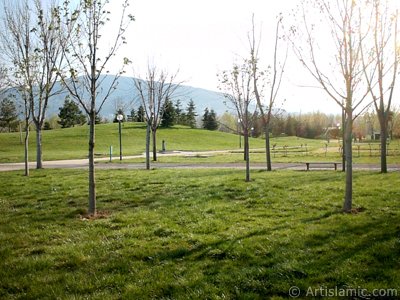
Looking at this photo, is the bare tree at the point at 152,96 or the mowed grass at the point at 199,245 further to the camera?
the bare tree at the point at 152,96

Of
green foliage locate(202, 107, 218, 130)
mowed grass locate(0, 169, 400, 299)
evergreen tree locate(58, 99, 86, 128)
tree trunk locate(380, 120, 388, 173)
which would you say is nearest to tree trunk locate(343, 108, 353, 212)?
mowed grass locate(0, 169, 400, 299)

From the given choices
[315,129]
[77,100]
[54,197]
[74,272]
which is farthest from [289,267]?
[315,129]

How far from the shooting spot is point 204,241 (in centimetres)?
626

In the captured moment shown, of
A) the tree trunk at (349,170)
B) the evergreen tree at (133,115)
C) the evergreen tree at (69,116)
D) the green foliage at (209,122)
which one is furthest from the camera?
the evergreen tree at (133,115)

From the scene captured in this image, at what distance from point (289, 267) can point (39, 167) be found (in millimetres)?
20805

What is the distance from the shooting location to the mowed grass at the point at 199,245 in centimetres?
451

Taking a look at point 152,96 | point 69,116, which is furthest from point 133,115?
point 152,96

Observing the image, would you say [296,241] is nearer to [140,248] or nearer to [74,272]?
[140,248]

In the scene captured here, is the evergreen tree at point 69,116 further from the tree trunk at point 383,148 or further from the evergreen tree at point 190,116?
the tree trunk at point 383,148

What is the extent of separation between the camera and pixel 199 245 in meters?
6.10

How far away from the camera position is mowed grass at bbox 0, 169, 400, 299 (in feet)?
14.8

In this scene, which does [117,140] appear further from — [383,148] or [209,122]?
[383,148]

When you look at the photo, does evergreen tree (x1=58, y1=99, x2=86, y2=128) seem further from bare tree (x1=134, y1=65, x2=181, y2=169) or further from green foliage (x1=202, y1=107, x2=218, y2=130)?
bare tree (x1=134, y1=65, x2=181, y2=169)

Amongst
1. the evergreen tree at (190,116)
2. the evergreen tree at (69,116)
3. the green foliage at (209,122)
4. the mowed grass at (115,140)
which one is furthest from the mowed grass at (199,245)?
the evergreen tree at (190,116)
